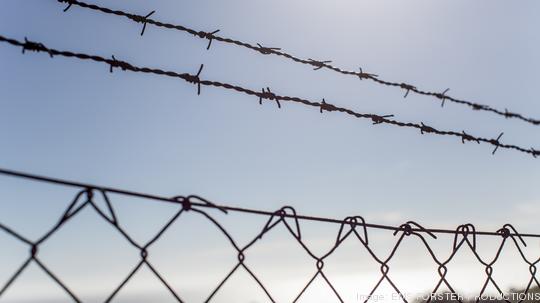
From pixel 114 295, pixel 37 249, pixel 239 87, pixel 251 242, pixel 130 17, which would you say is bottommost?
pixel 114 295

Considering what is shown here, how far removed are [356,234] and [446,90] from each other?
2.04m

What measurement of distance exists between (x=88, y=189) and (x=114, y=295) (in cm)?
37

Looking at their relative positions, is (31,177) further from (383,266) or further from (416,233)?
(416,233)

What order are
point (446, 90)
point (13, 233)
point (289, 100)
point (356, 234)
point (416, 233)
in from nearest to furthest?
point (13, 233)
point (356, 234)
point (416, 233)
point (289, 100)
point (446, 90)

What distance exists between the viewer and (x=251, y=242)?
1996mm

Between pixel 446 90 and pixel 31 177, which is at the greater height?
pixel 446 90

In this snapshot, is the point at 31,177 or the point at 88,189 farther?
the point at 88,189

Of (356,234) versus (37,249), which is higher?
(356,234)

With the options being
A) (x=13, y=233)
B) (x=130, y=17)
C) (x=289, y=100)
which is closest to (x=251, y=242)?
(x=13, y=233)

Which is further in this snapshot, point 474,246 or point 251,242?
point 474,246

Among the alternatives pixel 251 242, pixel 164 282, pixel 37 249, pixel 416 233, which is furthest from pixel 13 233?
pixel 416 233

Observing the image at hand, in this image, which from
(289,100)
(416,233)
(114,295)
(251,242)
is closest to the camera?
(114,295)

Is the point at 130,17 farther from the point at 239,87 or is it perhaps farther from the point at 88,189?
the point at 88,189

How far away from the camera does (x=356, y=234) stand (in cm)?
227
